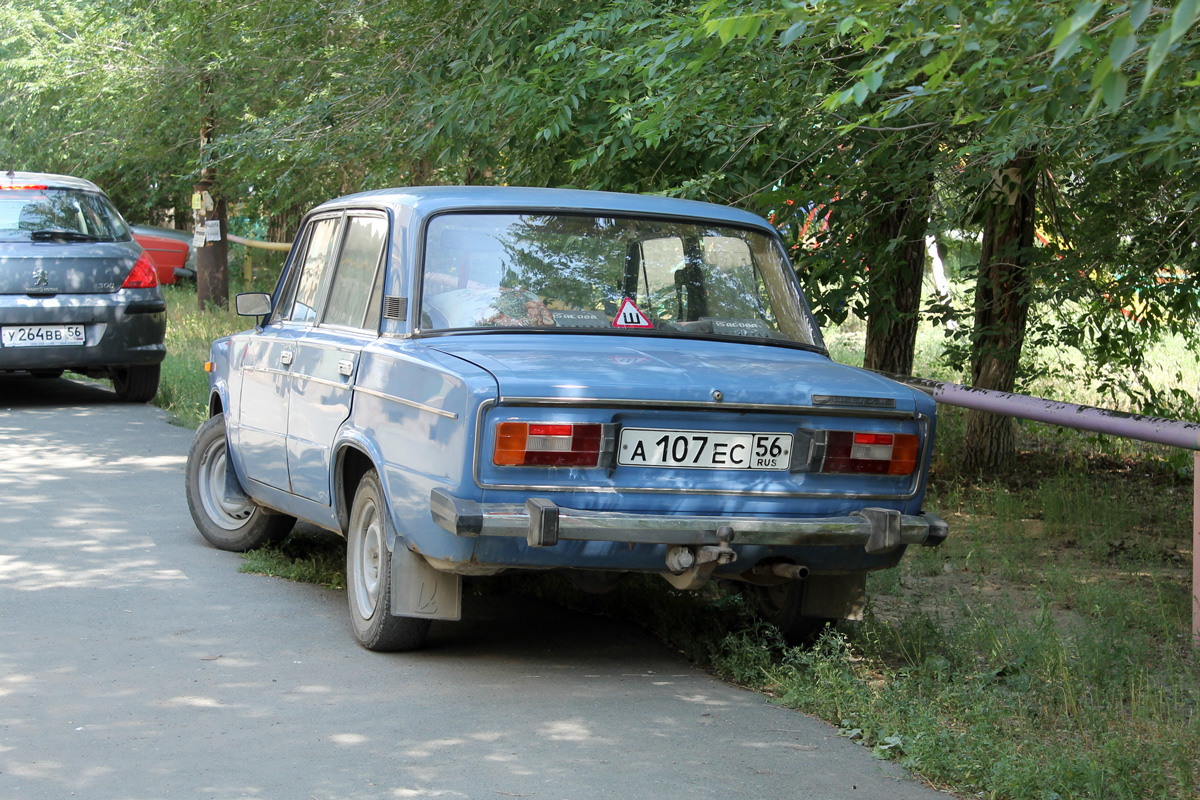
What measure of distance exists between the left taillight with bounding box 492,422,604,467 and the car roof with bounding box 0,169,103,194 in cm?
952

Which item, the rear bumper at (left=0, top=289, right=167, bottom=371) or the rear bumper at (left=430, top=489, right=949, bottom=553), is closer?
the rear bumper at (left=430, top=489, right=949, bottom=553)

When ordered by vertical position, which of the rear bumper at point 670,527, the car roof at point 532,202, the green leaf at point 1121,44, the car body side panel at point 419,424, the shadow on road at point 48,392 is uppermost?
the green leaf at point 1121,44

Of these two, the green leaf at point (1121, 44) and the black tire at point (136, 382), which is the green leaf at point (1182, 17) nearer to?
the green leaf at point (1121, 44)

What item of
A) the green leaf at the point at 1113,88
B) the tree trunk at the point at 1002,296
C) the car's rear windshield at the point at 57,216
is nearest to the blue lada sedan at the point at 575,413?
the green leaf at the point at 1113,88

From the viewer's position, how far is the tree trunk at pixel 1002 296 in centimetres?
891

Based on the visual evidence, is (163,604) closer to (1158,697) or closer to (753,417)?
(753,417)

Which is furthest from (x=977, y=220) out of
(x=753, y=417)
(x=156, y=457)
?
(x=156, y=457)

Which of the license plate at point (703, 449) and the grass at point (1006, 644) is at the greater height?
the license plate at point (703, 449)

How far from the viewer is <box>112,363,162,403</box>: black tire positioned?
514 inches

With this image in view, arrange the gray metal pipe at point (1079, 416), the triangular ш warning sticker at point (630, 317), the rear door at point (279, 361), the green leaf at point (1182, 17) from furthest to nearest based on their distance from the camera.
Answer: the rear door at point (279, 361)
the gray metal pipe at point (1079, 416)
the triangular ш warning sticker at point (630, 317)
the green leaf at point (1182, 17)

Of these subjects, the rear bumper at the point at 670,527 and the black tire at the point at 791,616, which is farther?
the black tire at the point at 791,616

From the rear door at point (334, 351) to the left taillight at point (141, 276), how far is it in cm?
677

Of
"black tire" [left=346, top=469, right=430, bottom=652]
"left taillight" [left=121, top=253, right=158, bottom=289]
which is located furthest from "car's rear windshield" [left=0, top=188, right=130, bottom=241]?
"black tire" [left=346, top=469, right=430, bottom=652]

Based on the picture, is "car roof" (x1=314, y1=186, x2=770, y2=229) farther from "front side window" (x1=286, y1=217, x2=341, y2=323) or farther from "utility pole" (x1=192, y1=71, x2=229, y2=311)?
"utility pole" (x1=192, y1=71, x2=229, y2=311)
